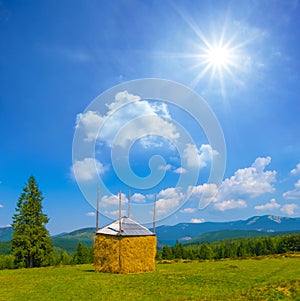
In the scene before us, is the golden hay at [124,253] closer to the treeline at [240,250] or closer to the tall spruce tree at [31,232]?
the tall spruce tree at [31,232]

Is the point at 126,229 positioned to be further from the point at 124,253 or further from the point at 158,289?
the point at 158,289

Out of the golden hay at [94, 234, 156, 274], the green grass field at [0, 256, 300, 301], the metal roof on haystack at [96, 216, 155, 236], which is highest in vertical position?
the metal roof on haystack at [96, 216, 155, 236]

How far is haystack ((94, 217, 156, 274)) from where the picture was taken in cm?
2666

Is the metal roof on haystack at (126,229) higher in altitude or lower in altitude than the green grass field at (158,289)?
higher

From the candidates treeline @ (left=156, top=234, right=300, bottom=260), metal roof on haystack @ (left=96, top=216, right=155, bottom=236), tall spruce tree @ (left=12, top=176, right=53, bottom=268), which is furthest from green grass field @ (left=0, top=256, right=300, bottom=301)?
treeline @ (left=156, top=234, right=300, bottom=260)

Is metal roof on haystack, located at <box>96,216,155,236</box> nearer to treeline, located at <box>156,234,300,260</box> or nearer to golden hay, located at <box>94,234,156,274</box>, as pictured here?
golden hay, located at <box>94,234,156,274</box>

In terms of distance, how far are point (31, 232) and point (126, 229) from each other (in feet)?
64.2

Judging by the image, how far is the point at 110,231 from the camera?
27.6 meters

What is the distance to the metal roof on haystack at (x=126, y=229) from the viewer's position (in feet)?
88.8

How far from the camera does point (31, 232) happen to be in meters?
41.2

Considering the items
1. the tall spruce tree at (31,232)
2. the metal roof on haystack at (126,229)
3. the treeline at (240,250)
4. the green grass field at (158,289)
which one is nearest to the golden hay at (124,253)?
the metal roof on haystack at (126,229)

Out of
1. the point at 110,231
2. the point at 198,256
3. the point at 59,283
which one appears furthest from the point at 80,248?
the point at 59,283

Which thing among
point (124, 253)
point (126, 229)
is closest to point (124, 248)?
point (124, 253)

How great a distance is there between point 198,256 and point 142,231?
6951 centimetres
